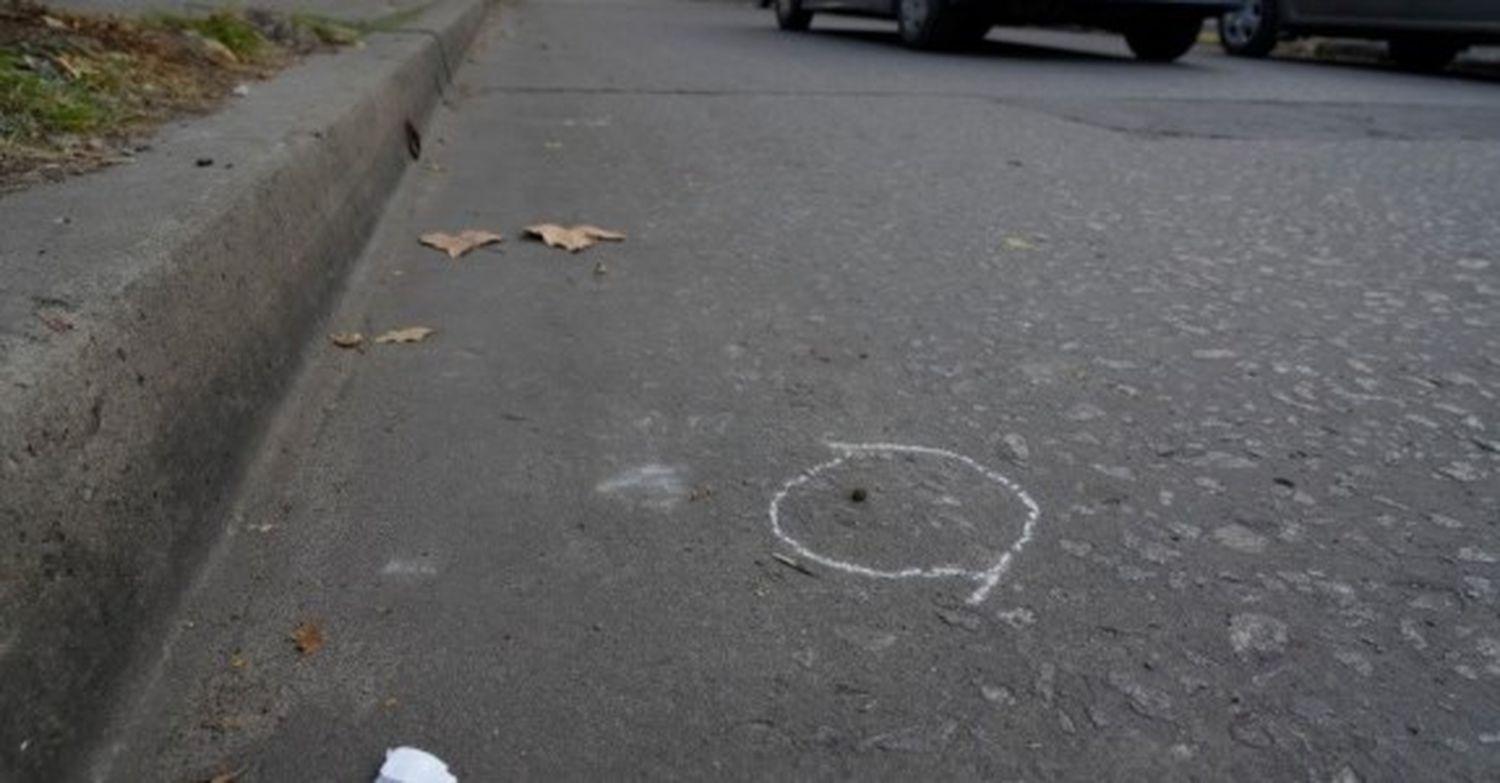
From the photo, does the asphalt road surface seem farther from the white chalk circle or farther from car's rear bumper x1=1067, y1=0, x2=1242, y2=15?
car's rear bumper x1=1067, y1=0, x2=1242, y2=15

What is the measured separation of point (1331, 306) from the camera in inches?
112

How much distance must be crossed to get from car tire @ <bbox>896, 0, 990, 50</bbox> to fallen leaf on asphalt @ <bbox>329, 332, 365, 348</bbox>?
6.86m

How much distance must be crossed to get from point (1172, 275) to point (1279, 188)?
1411 millimetres

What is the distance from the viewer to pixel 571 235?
→ 3.34 meters

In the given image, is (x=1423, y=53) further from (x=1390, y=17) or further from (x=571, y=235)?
(x=571, y=235)

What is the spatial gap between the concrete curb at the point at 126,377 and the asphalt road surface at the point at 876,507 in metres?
0.09

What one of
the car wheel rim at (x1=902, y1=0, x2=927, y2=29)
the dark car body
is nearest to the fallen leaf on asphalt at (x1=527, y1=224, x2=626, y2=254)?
the car wheel rim at (x1=902, y1=0, x2=927, y2=29)

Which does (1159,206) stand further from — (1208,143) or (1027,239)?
(1208,143)

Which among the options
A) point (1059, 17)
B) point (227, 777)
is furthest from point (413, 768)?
point (1059, 17)

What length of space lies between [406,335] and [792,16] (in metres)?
9.80

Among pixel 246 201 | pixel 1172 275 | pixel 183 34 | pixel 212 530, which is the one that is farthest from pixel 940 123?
pixel 212 530

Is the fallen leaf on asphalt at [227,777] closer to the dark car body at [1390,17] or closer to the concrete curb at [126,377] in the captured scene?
the concrete curb at [126,377]

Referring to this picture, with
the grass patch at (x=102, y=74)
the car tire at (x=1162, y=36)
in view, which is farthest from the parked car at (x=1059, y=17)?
the grass patch at (x=102, y=74)

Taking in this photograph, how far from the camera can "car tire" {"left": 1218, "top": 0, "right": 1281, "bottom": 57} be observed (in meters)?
9.80
